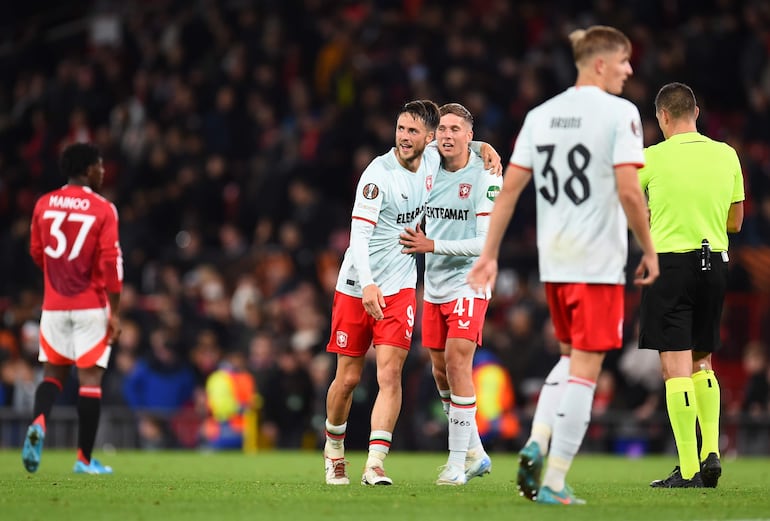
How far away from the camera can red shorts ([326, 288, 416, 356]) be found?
9.54 meters

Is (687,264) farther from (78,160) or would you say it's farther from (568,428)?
(78,160)

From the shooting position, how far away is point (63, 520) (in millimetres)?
7059

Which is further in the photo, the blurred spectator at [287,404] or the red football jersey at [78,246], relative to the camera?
the blurred spectator at [287,404]

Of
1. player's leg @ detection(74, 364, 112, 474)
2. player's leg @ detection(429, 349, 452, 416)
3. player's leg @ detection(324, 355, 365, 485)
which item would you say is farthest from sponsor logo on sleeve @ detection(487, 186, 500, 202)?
player's leg @ detection(74, 364, 112, 474)

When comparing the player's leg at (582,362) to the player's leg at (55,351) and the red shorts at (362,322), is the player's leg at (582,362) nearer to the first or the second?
the red shorts at (362,322)

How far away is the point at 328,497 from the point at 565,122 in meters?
2.72

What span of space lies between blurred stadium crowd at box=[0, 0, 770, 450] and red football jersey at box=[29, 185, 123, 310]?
7174mm

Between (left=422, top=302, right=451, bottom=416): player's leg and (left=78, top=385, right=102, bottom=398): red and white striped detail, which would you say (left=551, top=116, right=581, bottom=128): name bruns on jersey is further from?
(left=78, top=385, right=102, bottom=398): red and white striped detail

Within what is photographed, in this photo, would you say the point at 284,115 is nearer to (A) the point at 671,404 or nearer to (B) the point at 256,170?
(B) the point at 256,170

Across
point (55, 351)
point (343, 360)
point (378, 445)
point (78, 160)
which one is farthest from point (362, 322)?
point (78, 160)

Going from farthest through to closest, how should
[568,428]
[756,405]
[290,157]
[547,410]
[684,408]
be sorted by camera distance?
[290,157] → [756,405] → [684,408] → [547,410] → [568,428]

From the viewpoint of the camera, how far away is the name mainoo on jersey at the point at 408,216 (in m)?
9.73

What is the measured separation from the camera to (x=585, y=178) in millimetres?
7789

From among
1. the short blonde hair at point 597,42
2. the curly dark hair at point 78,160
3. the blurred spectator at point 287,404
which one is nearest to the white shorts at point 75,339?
the curly dark hair at point 78,160
